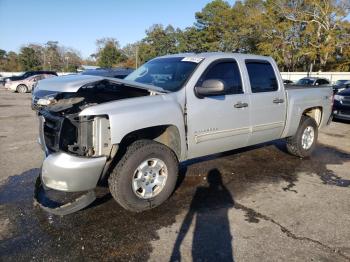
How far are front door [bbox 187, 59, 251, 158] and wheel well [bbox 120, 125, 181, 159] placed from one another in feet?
0.59

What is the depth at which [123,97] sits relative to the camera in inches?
171

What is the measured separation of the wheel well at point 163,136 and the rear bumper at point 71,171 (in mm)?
643

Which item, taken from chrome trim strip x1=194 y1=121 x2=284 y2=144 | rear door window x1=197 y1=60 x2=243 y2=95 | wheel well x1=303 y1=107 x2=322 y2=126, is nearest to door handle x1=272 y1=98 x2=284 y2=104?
chrome trim strip x1=194 y1=121 x2=284 y2=144

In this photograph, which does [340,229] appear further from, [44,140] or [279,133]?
[44,140]

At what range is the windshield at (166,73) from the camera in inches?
187

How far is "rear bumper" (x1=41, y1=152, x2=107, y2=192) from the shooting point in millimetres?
3666

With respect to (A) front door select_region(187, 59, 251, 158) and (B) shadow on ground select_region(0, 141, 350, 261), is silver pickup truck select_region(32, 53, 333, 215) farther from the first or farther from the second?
(B) shadow on ground select_region(0, 141, 350, 261)

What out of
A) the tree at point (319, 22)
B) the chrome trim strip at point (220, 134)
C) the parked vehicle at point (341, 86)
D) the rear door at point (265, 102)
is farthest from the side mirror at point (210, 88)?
the tree at point (319, 22)

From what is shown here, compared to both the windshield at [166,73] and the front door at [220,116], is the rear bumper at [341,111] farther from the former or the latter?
the windshield at [166,73]

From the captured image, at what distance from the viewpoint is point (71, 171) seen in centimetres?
366

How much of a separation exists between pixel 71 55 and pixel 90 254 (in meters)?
106

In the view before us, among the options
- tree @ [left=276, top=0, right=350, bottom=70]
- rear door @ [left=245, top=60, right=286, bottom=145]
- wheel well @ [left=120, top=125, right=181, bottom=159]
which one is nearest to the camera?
wheel well @ [left=120, top=125, right=181, bottom=159]

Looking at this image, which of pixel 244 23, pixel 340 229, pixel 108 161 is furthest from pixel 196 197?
pixel 244 23

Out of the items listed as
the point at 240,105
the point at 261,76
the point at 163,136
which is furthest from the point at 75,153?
the point at 261,76
